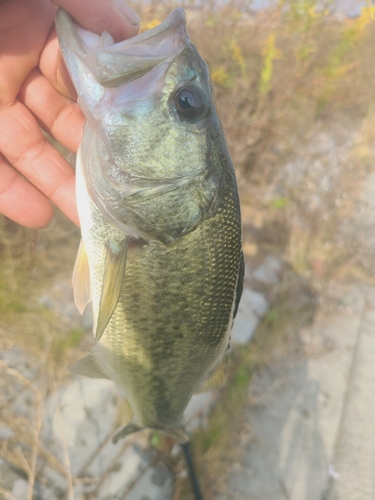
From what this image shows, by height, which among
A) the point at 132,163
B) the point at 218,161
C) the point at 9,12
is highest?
the point at 9,12

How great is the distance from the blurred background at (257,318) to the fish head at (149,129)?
1.66m

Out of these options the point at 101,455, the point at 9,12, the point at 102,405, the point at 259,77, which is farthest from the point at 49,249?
the point at 259,77

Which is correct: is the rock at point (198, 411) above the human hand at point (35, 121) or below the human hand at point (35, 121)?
below

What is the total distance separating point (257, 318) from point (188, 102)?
2.83 meters

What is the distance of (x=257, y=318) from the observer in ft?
12.5

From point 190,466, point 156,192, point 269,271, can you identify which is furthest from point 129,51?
point 269,271

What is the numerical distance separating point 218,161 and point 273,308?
2.90m

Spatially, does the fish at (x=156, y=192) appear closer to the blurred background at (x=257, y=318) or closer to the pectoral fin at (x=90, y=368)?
the pectoral fin at (x=90, y=368)

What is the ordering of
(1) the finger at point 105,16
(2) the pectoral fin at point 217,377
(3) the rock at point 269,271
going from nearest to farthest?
(1) the finger at point 105,16 → (2) the pectoral fin at point 217,377 → (3) the rock at point 269,271

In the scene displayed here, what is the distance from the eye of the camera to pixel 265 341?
3.69 m

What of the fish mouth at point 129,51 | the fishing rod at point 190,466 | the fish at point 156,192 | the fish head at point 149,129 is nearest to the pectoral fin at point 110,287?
the fish at point 156,192

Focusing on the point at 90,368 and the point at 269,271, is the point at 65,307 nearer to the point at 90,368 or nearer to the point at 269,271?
the point at 90,368

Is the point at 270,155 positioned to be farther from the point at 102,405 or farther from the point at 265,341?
the point at 102,405

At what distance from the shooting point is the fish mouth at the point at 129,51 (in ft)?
4.13
